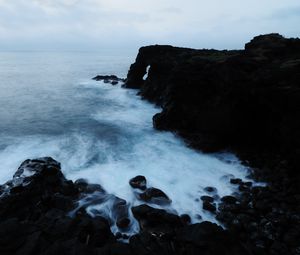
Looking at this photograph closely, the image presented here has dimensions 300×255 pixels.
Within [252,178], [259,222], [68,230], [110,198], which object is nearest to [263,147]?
[252,178]

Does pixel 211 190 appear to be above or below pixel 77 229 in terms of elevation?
below

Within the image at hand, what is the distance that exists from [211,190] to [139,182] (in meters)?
3.77

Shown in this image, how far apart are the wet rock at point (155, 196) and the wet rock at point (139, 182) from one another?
0.61 metres

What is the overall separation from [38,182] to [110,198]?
141 inches

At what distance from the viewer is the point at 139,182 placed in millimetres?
15336

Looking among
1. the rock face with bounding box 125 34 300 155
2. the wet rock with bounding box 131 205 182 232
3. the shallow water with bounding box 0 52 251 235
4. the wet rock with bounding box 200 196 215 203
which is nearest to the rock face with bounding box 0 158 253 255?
the wet rock with bounding box 131 205 182 232

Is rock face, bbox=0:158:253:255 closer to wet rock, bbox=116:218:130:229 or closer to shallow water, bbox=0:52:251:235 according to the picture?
wet rock, bbox=116:218:130:229

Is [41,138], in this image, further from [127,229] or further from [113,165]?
[127,229]

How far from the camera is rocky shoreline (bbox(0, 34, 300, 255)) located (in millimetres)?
9703

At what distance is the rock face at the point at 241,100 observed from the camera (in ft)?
56.9

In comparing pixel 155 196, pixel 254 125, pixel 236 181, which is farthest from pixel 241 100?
pixel 155 196

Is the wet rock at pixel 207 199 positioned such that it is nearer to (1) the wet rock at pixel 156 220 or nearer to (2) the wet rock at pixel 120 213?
(1) the wet rock at pixel 156 220

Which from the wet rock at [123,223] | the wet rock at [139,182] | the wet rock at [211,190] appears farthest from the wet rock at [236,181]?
the wet rock at [123,223]

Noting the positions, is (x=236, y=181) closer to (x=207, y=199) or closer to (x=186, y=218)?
(x=207, y=199)
